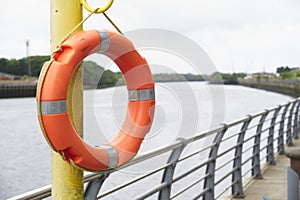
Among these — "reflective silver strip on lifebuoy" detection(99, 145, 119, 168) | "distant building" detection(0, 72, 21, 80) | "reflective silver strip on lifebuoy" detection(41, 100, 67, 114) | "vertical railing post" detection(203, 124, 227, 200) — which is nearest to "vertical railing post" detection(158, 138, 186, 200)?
"vertical railing post" detection(203, 124, 227, 200)

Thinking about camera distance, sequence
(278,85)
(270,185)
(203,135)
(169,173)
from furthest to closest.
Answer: (278,85)
(270,185)
(203,135)
(169,173)

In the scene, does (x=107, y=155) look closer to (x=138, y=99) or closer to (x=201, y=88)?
(x=138, y=99)

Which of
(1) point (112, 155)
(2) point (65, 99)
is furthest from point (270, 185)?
(2) point (65, 99)

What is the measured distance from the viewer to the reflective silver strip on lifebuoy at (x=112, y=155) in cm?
222

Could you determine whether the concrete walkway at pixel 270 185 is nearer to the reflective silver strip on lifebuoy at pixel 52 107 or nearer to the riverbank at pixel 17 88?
the reflective silver strip on lifebuoy at pixel 52 107

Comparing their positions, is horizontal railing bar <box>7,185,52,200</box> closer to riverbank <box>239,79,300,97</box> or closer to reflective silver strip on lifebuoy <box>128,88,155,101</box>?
reflective silver strip on lifebuoy <box>128,88,155,101</box>

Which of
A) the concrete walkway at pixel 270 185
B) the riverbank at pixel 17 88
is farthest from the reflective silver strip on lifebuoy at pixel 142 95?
the riverbank at pixel 17 88

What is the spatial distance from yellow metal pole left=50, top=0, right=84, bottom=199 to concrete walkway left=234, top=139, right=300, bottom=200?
157 inches

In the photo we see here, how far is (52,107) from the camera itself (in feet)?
6.23

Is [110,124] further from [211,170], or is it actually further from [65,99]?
[65,99]

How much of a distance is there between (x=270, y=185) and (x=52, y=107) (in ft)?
16.8

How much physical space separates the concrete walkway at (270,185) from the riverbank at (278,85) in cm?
5189

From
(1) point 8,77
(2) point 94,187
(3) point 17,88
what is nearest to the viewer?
(2) point 94,187

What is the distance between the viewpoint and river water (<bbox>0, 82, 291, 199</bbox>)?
8.76ft
